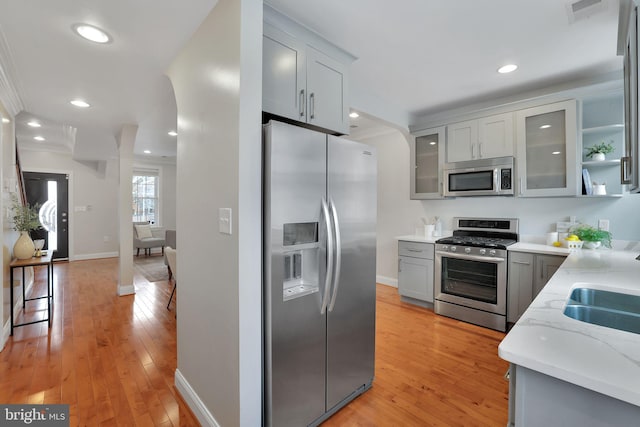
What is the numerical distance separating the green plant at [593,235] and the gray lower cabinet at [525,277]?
36 cm

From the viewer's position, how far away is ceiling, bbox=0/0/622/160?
72.2 inches

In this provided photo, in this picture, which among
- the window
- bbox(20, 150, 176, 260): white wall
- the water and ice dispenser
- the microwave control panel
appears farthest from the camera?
the window

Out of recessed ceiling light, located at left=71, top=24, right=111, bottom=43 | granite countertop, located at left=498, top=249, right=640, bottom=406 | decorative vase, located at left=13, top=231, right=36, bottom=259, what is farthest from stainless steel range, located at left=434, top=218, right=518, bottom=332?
decorative vase, located at left=13, top=231, right=36, bottom=259

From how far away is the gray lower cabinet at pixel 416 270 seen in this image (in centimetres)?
373

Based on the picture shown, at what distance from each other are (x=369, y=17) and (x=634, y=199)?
3.02 metres

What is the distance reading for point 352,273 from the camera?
2002 millimetres

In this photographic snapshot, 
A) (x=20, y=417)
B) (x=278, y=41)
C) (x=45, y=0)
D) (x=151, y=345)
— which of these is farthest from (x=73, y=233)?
(x=278, y=41)

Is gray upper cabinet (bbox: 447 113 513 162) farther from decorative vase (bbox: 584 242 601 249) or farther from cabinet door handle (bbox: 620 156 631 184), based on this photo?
cabinet door handle (bbox: 620 156 631 184)

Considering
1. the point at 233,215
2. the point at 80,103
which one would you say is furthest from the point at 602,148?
the point at 80,103

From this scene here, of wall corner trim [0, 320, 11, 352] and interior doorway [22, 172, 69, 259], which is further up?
interior doorway [22, 172, 69, 259]

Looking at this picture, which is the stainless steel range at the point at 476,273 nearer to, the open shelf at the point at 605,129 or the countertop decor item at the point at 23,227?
the open shelf at the point at 605,129

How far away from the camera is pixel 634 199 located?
2.82 m

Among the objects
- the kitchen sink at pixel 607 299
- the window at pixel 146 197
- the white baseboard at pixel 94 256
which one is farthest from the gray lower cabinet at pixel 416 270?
the white baseboard at pixel 94 256

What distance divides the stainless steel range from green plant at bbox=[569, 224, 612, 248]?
60 centimetres
